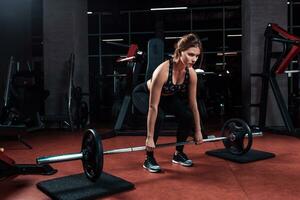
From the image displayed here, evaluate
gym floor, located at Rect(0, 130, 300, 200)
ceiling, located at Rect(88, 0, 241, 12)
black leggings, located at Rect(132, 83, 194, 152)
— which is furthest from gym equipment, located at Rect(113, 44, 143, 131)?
ceiling, located at Rect(88, 0, 241, 12)

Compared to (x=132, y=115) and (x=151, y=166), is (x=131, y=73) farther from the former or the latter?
(x=151, y=166)

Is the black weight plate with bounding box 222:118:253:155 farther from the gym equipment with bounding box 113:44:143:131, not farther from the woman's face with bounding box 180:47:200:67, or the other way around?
the gym equipment with bounding box 113:44:143:131

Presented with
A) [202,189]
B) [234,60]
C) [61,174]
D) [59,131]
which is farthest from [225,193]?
[234,60]

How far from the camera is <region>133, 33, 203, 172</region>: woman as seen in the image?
1975mm

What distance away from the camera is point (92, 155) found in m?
1.86

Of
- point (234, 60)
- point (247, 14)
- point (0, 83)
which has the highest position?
point (247, 14)

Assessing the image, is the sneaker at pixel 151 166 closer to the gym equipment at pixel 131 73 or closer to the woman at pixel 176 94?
the woman at pixel 176 94

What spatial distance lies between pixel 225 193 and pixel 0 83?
441 centimetres

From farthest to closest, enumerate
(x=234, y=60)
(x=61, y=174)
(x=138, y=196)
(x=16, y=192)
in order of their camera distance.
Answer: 1. (x=234, y=60)
2. (x=61, y=174)
3. (x=16, y=192)
4. (x=138, y=196)

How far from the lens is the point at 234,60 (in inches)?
281

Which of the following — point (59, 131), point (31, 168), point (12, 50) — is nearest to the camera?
point (31, 168)

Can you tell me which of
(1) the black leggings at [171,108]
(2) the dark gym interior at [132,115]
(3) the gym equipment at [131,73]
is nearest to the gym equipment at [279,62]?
(2) the dark gym interior at [132,115]

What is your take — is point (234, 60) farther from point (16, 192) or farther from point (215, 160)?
point (16, 192)

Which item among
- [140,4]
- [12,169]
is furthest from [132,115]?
[140,4]
